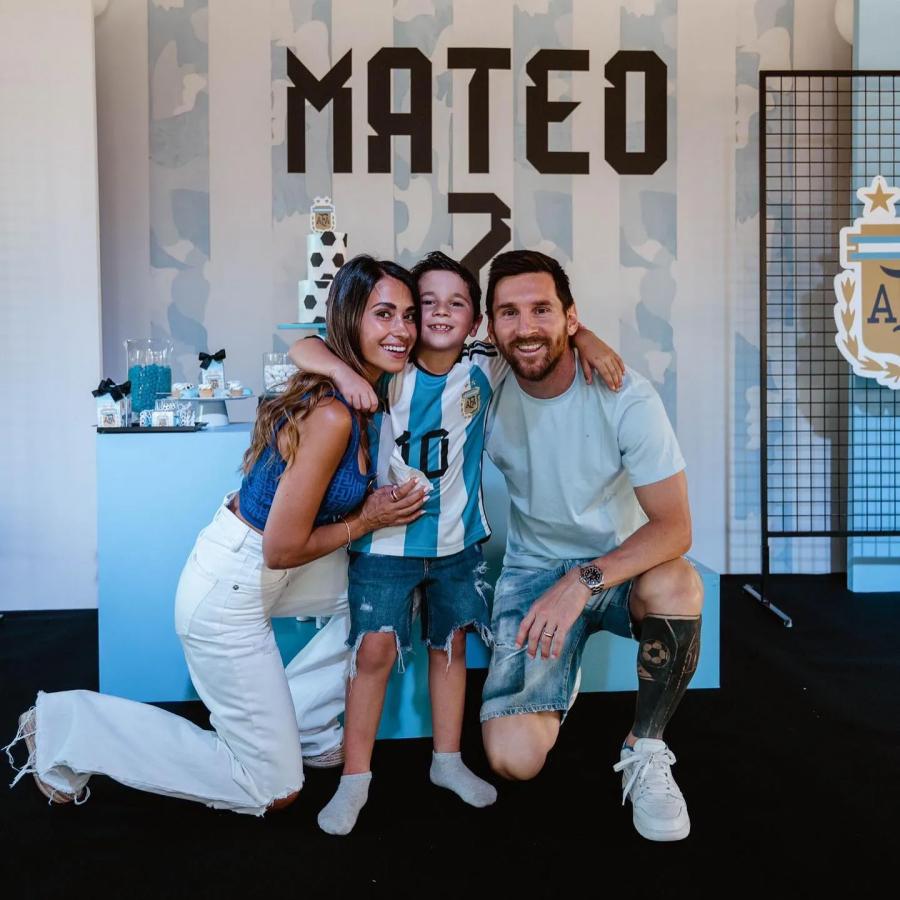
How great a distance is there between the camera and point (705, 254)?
12.6 ft

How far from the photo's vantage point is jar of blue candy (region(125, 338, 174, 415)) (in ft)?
8.53

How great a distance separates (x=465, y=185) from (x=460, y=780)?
270 centimetres

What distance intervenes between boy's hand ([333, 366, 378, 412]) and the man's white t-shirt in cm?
41

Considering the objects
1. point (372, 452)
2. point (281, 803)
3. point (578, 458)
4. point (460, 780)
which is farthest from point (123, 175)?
point (460, 780)

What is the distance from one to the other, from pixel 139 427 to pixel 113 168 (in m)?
1.76

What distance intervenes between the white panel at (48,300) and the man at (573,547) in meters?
2.09

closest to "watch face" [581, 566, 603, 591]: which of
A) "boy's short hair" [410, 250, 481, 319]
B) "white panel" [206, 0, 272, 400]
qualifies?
"boy's short hair" [410, 250, 481, 319]

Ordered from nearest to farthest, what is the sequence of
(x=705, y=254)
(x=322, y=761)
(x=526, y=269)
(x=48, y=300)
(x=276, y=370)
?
(x=526, y=269) < (x=322, y=761) < (x=276, y=370) < (x=48, y=300) < (x=705, y=254)

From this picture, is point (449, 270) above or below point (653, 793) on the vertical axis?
above

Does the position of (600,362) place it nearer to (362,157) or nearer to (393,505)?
(393,505)

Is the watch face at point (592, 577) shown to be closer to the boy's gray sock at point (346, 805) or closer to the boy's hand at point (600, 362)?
the boy's hand at point (600, 362)

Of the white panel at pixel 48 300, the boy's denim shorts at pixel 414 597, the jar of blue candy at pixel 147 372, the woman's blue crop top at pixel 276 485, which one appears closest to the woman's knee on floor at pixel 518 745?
the boy's denim shorts at pixel 414 597

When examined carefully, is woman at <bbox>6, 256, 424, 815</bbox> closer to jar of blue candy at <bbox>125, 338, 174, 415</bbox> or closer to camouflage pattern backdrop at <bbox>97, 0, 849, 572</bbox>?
jar of blue candy at <bbox>125, 338, 174, 415</bbox>

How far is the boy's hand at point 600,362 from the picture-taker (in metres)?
1.85
